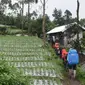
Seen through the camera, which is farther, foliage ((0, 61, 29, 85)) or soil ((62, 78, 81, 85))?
soil ((62, 78, 81, 85))

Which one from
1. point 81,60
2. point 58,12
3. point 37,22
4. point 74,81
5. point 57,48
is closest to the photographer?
point 74,81

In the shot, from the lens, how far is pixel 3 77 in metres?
7.07

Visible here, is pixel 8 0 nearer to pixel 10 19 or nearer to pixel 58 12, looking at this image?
pixel 10 19

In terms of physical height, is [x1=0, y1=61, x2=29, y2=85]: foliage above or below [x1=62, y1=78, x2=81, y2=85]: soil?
above

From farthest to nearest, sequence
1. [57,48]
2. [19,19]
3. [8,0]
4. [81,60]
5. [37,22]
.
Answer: [8,0], [19,19], [37,22], [81,60], [57,48]

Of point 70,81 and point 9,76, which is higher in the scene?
point 9,76

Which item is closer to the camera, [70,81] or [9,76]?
[9,76]

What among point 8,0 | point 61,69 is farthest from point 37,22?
point 61,69

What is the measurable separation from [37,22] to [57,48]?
2561cm

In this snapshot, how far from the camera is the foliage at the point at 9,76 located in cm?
704

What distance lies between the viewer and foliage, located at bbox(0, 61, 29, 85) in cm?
704

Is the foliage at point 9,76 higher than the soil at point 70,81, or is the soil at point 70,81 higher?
the foliage at point 9,76

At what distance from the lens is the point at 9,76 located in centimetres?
717

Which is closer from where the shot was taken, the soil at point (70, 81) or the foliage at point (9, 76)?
the foliage at point (9, 76)
